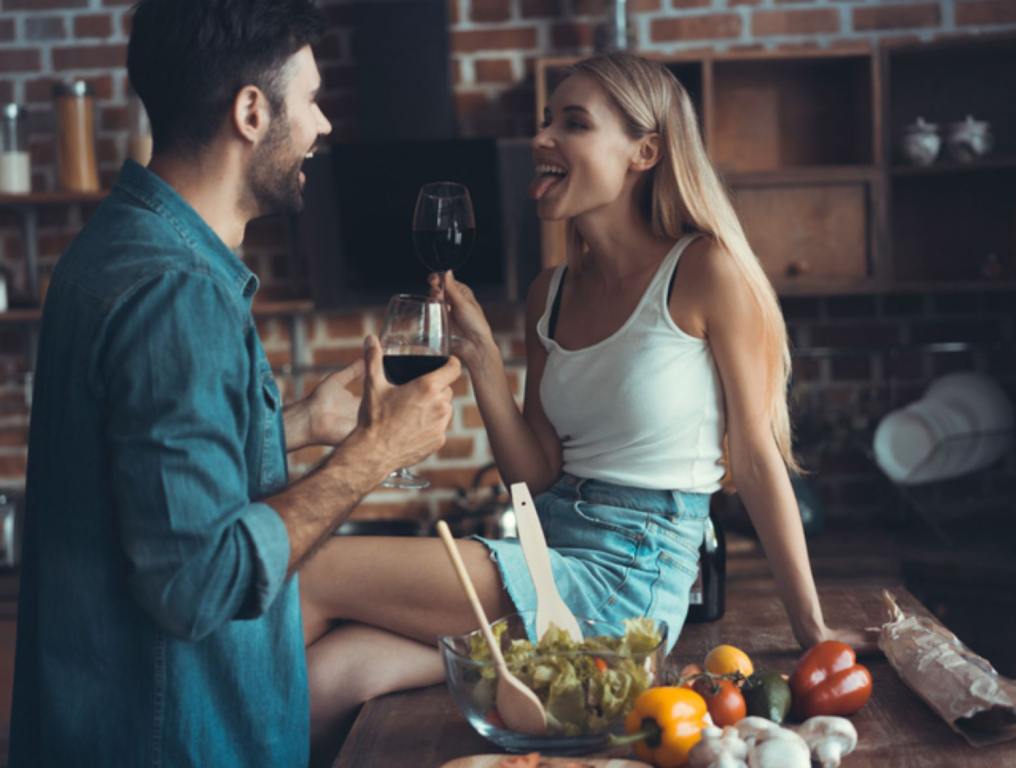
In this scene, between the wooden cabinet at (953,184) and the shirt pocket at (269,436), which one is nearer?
the shirt pocket at (269,436)

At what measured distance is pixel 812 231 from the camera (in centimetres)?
295

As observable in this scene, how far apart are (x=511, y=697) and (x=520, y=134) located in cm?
225

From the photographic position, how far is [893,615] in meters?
1.55

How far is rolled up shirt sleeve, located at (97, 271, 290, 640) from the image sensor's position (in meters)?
1.12

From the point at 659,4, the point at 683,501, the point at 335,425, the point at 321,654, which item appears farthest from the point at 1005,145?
the point at 321,654

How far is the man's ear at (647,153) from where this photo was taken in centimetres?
195

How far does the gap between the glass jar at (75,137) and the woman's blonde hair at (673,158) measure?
1.64 m

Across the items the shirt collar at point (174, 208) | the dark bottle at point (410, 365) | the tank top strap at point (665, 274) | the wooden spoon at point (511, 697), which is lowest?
the wooden spoon at point (511, 697)

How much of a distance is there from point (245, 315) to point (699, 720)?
2.07 ft

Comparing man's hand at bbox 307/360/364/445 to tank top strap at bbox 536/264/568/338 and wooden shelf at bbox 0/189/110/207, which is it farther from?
wooden shelf at bbox 0/189/110/207

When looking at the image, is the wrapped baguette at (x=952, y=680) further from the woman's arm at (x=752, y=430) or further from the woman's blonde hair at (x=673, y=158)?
the woman's blonde hair at (x=673, y=158)

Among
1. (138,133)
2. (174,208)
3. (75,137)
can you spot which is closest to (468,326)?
(174,208)

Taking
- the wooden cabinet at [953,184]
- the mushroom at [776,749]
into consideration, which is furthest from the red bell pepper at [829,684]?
the wooden cabinet at [953,184]

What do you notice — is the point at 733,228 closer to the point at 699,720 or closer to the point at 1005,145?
the point at 699,720
